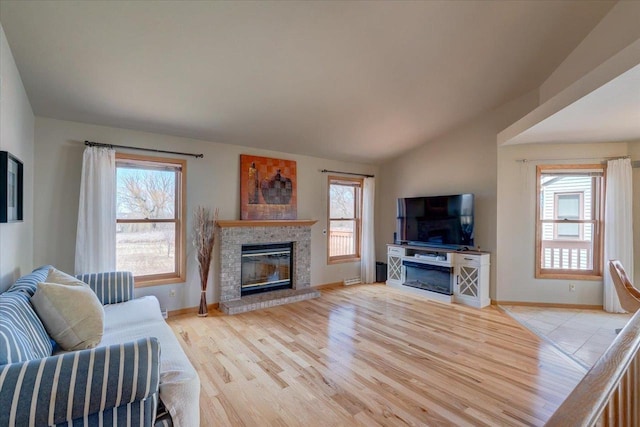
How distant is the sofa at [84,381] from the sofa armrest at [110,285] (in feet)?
3.27

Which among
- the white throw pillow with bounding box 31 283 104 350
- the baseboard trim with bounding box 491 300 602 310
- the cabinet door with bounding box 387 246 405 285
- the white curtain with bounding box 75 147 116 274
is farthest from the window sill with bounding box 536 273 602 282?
the white curtain with bounding box 75 147 116 274

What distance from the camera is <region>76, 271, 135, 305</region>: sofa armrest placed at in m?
2.74

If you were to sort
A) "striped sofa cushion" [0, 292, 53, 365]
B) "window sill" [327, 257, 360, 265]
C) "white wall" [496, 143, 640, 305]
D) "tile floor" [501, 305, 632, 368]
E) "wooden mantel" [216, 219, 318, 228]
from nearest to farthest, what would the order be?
1. "striped sofa cushion" [0, 292, 53, 365]
2. "tile floor" [501, 305, 632, 368]
3. "wooden mantel" [216, 219, 318, 228]
4. "white wall" [496, 143, 640, 305]
5. "window sill" [327, 257, 360, 265]

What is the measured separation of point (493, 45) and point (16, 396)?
171 inches

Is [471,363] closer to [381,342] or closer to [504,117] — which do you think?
[381,342]

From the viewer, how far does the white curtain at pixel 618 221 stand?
4.02m

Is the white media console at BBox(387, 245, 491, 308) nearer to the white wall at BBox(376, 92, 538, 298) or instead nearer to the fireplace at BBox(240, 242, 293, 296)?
the white wall at BBox(376, 92, 538, 298)

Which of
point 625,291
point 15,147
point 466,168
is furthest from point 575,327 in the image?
point 15,147

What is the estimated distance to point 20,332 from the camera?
142 centimetres

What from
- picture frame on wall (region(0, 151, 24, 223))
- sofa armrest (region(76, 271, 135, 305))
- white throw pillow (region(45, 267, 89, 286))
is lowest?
sofa armrest (region(76, 271, 135, 305))

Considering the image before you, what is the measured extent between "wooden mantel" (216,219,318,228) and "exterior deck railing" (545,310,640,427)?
401 centimetres

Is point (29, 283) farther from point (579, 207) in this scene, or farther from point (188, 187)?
point (579, 207)

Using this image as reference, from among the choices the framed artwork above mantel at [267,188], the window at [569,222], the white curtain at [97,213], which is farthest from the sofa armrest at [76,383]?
the window at [569,222]

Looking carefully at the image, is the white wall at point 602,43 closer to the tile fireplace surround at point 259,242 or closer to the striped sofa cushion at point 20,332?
the tile fireplace surround at point 259,242
